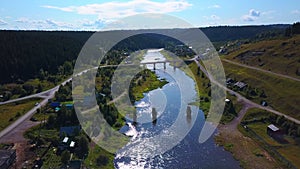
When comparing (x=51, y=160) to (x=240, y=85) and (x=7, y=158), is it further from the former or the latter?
(x=240, y=85)

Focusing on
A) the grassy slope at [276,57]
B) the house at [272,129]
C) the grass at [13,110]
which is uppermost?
the grassy slope at [276,57]

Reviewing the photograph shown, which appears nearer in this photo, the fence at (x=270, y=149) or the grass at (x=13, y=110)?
the fence at (x=270, y=149)

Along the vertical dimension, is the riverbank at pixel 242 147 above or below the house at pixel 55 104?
below

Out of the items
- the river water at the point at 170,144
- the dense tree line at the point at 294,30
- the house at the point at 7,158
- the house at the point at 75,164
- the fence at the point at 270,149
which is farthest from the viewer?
the dense tree line at the point at 294,30

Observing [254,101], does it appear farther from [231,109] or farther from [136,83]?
[136,83]

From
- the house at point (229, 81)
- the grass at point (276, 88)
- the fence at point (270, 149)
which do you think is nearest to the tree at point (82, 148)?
the fence at point (270, 149)

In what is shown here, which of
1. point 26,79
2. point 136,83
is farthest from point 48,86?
point 136,83

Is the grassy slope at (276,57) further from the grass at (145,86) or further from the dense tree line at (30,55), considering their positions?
the dense tree line at (30,55)

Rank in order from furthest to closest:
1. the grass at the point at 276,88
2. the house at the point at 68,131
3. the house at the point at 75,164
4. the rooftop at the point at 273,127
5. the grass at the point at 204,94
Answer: the grass at the point at 204,94, the grass at the point at 276,88, the rooftop at the point at 273,127, the house at the point at 68,131, the house at the point at 75,164
